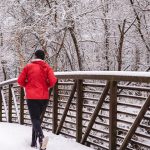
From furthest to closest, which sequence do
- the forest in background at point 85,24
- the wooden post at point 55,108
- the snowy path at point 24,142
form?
the forest in background at point 85,24 → the wooden post at point 55,108 → the snowy path at point 24,142

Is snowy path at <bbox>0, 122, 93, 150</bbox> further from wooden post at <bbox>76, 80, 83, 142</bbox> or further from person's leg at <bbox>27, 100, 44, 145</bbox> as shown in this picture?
person's leg at <bbox>27, 100, 44, 145</bbox>

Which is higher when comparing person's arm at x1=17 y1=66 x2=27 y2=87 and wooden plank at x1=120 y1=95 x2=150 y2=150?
person's arm at x1=17 y1=66 x2=27 y2=87

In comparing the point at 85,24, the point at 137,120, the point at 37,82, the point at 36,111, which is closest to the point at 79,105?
the point at 36,111

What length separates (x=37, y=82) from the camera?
252 inches

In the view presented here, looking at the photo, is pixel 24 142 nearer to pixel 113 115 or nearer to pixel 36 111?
pixel 36 111

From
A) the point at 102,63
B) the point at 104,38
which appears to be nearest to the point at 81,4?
the point at 104,38

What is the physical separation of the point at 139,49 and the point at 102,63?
203 cm

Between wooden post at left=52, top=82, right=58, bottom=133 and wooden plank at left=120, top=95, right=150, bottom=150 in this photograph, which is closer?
wooden plank at left=120, top=95, right=150, bottom=150

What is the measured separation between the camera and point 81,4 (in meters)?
15.7

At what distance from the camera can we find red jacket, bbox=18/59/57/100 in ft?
21.0

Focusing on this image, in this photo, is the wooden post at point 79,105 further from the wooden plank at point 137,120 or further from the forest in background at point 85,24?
the forest in background at point 85,24

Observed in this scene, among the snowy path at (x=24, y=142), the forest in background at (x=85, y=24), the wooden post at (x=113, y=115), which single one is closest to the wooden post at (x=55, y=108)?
the snowy path at (x=24, y=142)

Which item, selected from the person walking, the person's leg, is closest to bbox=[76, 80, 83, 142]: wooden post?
the person walking

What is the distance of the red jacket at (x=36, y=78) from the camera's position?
639 centimetres
